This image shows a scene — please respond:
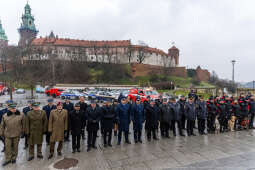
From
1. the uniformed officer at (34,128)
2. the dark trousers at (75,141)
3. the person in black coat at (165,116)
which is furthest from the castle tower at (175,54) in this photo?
the uniformed officer at (34,128)

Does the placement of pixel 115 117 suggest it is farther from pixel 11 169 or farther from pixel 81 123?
pixel 11 169

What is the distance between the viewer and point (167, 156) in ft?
17.7

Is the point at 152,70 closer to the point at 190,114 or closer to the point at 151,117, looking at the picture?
the point at 190,114

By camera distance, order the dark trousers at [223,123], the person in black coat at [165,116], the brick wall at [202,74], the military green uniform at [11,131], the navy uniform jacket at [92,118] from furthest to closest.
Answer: the brick wall at [202,74] → the dark trousers at [223,123] → the person in black coat at [165,116] → the navy uniform jacket at [92,118] → the military green uniform at [11,131]

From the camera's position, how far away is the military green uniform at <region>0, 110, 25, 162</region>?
4.91m

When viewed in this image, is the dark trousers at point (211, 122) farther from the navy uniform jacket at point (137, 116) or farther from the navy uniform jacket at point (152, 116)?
the navy uniform jacket at point (137, 116)

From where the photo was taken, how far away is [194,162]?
16.3 ft

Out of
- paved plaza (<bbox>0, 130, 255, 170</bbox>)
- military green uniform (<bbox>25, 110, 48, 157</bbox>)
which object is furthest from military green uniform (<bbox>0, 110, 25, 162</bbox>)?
paved plaza (<bbox>0, 130, 255, 170</bbox>)

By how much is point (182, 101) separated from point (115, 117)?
3.57 meters

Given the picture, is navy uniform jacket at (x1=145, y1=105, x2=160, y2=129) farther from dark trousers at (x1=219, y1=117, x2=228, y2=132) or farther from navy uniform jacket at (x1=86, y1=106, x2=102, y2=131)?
dark trousers at (x1=219, y1=117, x2=228, y2=132)

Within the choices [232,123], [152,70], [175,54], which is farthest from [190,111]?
[175,54]

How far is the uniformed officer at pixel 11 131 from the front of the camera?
491cm

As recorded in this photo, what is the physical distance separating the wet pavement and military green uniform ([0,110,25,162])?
36 centimetres

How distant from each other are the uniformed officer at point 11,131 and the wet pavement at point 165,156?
0.31 metres
